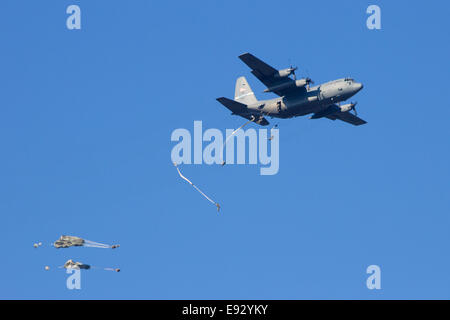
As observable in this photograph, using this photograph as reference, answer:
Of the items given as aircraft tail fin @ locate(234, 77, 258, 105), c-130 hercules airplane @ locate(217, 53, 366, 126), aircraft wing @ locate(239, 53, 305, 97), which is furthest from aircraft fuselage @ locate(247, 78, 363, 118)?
aircraft tail fin @ locate(234, 77, 258, 105)

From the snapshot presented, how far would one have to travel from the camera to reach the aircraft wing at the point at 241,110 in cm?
7512

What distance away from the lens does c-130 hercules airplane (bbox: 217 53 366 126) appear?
71.4 m

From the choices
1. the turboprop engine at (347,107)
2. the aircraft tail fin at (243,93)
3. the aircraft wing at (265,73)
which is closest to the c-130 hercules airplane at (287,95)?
the aircraft wing at (265,73)

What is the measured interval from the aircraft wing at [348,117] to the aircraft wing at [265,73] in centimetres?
831

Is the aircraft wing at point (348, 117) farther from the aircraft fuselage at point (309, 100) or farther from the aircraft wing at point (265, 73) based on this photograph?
the aircraft wing at point (265, 73)

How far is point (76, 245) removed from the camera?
194 feet

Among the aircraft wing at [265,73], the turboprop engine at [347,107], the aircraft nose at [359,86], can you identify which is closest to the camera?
the aircraft wing at [265,73]

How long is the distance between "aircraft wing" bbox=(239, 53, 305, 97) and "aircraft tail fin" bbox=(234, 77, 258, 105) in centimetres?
690
